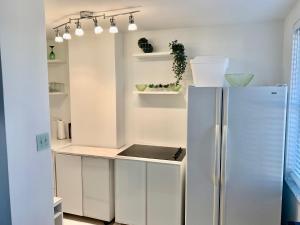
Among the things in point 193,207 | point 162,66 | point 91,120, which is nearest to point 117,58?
point 162,66

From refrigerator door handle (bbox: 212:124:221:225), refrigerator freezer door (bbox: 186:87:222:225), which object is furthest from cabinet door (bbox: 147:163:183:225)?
refrigerator door handle (bbox: 212:124:221:225)

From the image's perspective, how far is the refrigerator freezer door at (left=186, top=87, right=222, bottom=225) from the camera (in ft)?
7.87

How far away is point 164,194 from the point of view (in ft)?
9.29

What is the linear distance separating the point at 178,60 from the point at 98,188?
180cm

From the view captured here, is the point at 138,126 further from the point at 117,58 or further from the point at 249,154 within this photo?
the point at 249,154

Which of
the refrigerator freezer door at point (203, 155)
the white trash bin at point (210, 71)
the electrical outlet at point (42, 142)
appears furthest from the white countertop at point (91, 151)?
the electrical outlet at point (42, 142)

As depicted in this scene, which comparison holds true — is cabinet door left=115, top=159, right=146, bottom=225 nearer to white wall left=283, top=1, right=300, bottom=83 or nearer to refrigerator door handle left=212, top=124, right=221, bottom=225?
refrigerator door handle left=212, top=124, right=221, bottom=225

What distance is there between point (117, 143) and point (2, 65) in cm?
204

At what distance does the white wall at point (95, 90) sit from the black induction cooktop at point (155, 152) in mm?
286

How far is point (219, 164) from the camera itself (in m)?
2.40

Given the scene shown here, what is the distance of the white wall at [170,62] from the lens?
2.92 metres

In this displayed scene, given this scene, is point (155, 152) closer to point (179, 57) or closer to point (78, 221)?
point (179, 57)

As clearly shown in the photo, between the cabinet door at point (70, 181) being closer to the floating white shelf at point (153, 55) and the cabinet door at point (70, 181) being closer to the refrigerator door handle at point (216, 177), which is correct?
the floating white shelf at point (153, 55)

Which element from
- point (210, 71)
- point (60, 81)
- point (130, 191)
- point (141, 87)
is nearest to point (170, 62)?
point (141, 87)
